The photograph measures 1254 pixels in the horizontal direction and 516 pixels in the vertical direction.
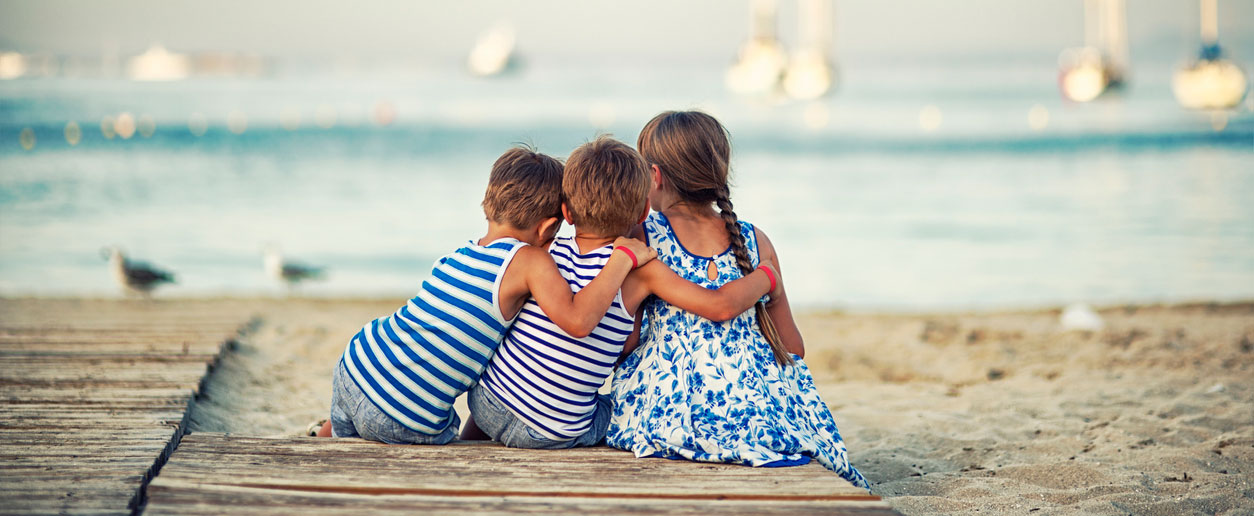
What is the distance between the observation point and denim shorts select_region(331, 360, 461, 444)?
2.31 metres

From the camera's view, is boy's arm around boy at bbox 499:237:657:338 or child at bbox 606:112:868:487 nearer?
boy's arm around boy at bbox 499:237:657:338

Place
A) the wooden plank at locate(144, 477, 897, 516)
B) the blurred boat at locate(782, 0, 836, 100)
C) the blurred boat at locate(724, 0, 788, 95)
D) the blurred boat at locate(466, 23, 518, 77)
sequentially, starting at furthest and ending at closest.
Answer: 1. the blurred boat at locate(466, 23, 518, 77)
2. the blurred boat at locate(724, 0, 788, 95)
3. the blurred boat at locate(782, 0, 836, 100)
4. the wooden plank at locate(144, 477, 897, 516)

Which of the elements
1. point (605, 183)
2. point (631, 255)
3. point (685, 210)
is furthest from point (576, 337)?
point (685, 210)

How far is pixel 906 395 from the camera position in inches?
157

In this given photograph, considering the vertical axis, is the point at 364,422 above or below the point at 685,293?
below

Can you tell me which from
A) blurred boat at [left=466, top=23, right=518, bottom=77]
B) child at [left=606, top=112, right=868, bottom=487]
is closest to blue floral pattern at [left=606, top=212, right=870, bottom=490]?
child at [left=606, top=112, right=868, bottom=487]

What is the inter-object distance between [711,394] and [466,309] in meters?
0.62

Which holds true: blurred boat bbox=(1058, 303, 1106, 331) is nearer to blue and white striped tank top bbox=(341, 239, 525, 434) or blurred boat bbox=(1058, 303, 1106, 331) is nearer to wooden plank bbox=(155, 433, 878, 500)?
wooden plank bbox=(155, 433, 878, 500)

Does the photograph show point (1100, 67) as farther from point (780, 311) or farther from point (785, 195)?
point (780, 311)

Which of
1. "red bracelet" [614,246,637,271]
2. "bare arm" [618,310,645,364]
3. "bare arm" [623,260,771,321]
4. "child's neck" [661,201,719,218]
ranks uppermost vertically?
"child's neck" [661,201,719,218]

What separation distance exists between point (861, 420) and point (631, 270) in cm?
164

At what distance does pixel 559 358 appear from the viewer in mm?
2279

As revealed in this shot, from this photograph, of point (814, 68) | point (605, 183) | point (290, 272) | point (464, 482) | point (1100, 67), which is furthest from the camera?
point (1100, 67)

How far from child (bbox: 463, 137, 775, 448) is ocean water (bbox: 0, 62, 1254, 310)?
0.19 meters
